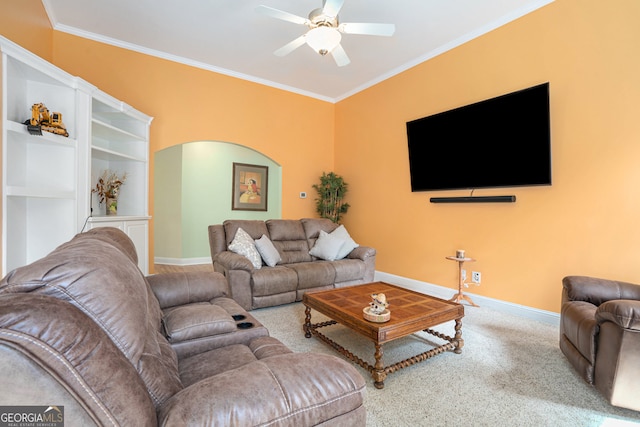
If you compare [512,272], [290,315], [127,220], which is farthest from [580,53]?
[127,220]

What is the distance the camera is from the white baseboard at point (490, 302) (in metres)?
2.99

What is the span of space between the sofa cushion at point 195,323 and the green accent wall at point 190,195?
14.4 ft

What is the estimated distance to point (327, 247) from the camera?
4.07 m

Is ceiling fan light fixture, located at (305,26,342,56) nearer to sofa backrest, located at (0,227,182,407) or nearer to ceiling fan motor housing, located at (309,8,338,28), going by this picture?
ceiling fan motor housing, located at (309,8,338,28)

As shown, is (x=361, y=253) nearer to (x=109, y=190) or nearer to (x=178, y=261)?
(x=109, y=190)

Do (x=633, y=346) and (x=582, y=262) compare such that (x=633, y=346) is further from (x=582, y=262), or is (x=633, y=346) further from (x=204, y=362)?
(x=204, y=362)

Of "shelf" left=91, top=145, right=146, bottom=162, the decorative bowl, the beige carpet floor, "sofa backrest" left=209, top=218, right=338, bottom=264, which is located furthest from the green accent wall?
the decorative bowl

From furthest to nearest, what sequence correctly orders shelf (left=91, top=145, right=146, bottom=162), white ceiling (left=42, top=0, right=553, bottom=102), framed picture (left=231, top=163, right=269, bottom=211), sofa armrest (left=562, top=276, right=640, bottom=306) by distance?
framed picture (left=231, top=163, right=269, bottom=211) < shelf (left=91, top=145, right=146, bottom=162) < white ceiling (left=42, top=0, right=553, bottom=102) < sofa armrest (left=562, top=276, right=640, bottom=306)

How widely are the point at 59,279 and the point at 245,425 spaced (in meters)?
0.60

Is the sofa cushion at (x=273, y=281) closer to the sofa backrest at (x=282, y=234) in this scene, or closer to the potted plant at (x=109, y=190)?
the sofa backrest at (x=282, y=234)

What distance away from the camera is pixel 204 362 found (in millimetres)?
1333

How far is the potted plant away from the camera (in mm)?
3646

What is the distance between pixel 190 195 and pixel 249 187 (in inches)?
48.0

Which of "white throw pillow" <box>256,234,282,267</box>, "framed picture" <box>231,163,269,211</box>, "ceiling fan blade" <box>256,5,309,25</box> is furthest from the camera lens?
"framed picture" <box>231,163,269,211</box>
